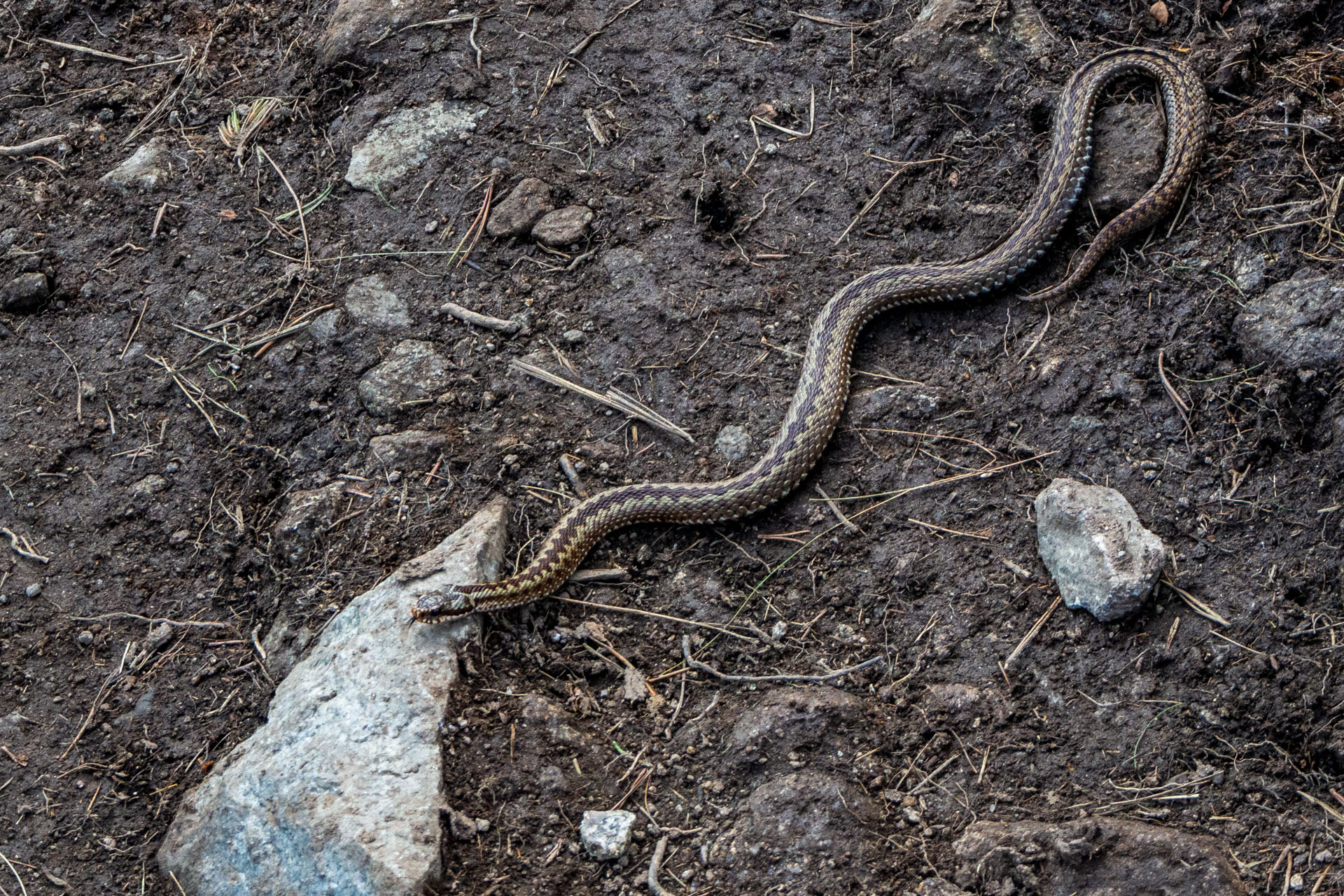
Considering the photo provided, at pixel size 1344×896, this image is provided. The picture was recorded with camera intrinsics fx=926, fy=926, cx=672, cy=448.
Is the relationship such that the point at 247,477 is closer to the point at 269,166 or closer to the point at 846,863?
the point at 269,166

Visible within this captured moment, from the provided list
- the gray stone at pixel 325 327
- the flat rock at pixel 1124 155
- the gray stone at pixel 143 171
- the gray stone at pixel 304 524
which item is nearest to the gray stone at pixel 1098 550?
the flat rock at pixel 1124 155

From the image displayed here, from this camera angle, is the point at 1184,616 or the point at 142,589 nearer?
the point at 1184,616

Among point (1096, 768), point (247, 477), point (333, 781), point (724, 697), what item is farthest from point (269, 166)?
point (1096, 768)

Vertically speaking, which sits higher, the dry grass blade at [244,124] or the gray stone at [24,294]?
the dry grass blade at [244,124]

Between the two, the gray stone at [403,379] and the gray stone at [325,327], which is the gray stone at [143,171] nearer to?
the gray stone at [325,327]

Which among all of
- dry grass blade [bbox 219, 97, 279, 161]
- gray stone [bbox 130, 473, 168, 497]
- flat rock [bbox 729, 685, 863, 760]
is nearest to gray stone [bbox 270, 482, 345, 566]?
gray stone [bbox 130, 473, 168, 497]

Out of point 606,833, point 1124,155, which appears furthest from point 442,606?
point 1124,155
